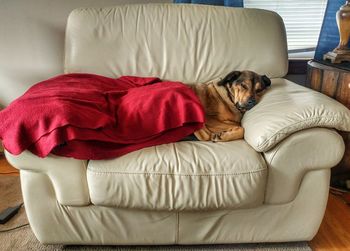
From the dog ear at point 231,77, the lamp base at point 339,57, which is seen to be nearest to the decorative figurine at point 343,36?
the lamp base at point 339,57

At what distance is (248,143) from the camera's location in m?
1.31

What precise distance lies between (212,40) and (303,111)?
30.1 inches

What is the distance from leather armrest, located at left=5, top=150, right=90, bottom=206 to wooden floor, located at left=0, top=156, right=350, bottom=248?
1.07 meters

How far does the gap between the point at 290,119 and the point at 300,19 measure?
149cm

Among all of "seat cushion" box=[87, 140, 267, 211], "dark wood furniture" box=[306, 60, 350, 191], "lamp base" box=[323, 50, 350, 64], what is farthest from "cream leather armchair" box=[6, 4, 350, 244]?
"lamp base" box=[323, 50, 350, 64]

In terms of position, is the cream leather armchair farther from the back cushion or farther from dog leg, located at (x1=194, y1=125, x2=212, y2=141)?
the back cushion

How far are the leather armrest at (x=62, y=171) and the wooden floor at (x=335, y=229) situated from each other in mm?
1067

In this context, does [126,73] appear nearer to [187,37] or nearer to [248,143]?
[187,37]

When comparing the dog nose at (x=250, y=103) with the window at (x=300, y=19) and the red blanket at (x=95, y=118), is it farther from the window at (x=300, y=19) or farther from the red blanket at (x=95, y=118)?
the window at (x=300, y=19)

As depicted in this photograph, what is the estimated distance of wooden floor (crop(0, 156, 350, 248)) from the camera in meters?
1.44

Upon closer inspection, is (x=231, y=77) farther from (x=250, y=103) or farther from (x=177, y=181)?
(x=177, y=181)

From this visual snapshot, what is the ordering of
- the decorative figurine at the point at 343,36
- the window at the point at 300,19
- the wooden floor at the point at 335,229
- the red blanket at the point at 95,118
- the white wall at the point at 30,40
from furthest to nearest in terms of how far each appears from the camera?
the window at the point at 300,19, the white wall at the point at 30,40, the decorative figurine at the point at 343,36, the wooden floor at the point at 335,229, the red blanket at the point at 95,118

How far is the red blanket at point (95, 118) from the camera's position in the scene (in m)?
1.15

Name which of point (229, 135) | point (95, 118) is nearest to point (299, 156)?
point (229, 135)
